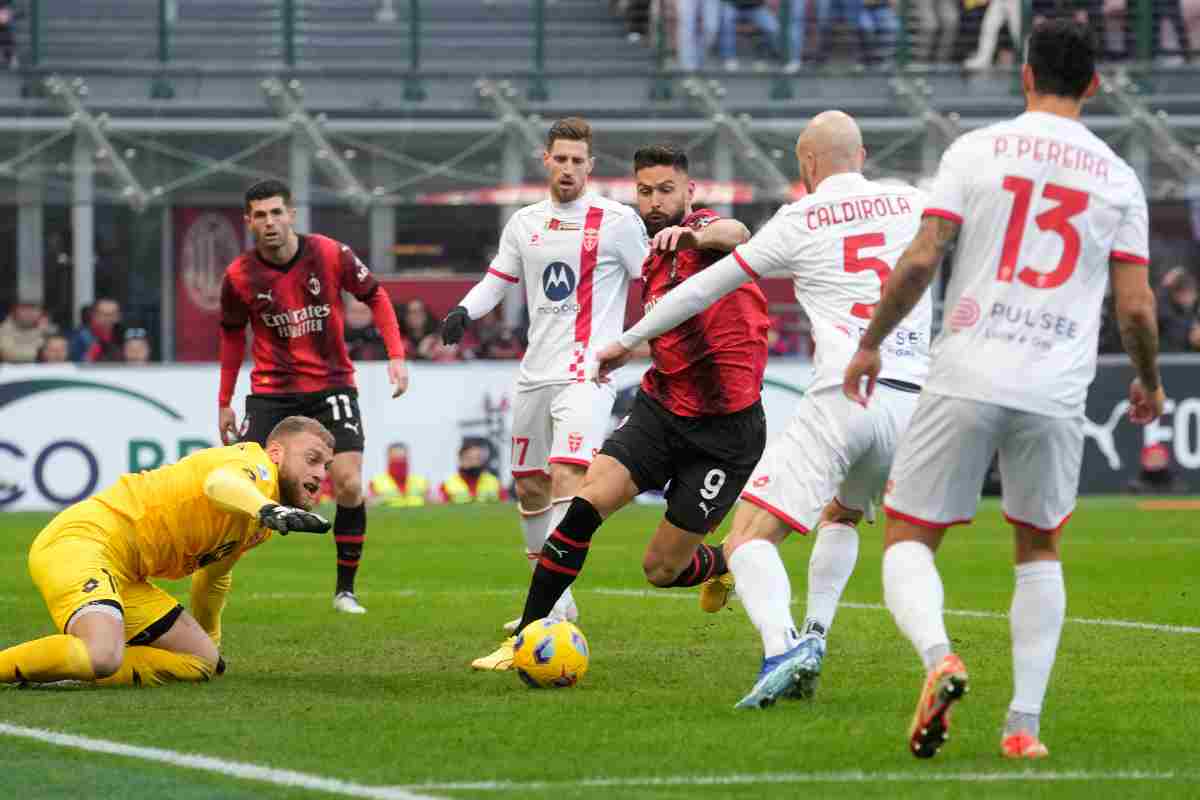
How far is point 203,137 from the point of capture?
24.2 meters

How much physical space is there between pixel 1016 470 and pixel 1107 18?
21392mm

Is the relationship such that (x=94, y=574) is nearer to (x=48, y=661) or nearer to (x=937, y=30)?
(x=48, y=661)

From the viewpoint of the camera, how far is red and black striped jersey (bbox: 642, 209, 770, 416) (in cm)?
859

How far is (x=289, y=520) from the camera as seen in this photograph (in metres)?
7.23

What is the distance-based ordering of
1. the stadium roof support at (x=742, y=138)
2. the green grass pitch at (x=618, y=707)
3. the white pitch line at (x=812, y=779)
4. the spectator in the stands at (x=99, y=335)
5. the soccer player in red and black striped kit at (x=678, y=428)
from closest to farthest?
the white pitch line at (x=812, y=779) < the green grass pitch at (x=618, y=707) < the soccer player in red and black striped kit at (x=678, y=428) < the spectator in the stands at (x=99, y=335) < the stadium roof support at (x=742, y=138)

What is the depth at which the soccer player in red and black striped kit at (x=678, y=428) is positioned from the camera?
8477 mm

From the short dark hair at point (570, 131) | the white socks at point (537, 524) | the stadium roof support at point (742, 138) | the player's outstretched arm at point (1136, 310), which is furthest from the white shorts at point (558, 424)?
the stadium roof support at point (742, 138)

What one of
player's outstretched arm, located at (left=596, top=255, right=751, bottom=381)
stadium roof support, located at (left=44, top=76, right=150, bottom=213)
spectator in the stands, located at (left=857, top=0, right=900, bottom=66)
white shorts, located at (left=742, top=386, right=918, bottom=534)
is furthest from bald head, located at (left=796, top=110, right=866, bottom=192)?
spectator in the stands, located at (left=857, top=0, right=900, bottom=66)

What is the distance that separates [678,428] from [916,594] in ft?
8.01

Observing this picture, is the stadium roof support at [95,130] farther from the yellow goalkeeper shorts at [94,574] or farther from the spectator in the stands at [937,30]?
the yellow goalkeeper shorts at [94,574]

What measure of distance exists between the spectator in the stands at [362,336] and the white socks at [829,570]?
1252 cm

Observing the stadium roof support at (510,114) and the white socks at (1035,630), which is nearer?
the white socks at (1035,630)

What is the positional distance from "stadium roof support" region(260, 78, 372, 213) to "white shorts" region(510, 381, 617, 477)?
533 inches

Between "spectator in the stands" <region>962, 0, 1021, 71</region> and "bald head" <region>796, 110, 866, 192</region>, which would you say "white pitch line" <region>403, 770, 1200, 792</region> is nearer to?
"bald head" <region>796, 110, 866, 192</region>
